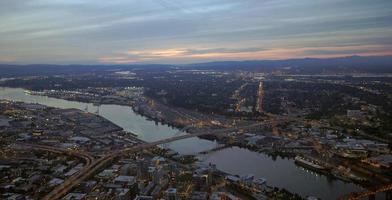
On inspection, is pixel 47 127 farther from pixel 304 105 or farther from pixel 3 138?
pixel 304 105

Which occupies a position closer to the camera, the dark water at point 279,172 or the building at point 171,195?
the building at point 171,195

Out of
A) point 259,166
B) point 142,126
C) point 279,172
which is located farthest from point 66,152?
point 279,172

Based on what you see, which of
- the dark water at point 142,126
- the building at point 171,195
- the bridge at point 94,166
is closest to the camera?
the building at point 171,195

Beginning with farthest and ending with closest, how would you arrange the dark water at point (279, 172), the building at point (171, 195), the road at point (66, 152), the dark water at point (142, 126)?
1. the dark water at point (142, 126)
2. the road at point (66, 152)
3. the dark water at point (279, 172)
4. the building at point (171, 195)

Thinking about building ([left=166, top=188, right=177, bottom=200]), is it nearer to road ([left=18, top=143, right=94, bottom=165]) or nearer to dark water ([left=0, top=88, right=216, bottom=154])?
road ([left=18, top=143, right=94, bottom=165])

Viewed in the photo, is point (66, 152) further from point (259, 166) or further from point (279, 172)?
point (279, 172)

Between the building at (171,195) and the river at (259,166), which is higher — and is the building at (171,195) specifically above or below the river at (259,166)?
above

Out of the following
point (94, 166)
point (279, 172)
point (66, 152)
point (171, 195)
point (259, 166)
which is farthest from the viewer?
point (66, 152)

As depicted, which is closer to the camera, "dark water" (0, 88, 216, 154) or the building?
the building

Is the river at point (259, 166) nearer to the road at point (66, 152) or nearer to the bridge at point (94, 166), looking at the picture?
the bridge at point (94, 166)

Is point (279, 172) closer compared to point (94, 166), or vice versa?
point (279, 172)

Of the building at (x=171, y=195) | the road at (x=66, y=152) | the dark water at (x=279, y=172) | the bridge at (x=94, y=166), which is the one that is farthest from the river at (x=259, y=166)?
the road at (x=66, y=152)

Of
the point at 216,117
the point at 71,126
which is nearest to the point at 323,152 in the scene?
the point at 216,117

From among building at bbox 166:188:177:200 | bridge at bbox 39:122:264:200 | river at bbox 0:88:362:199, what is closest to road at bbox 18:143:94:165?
bridge at bbox 39:122:264:200
